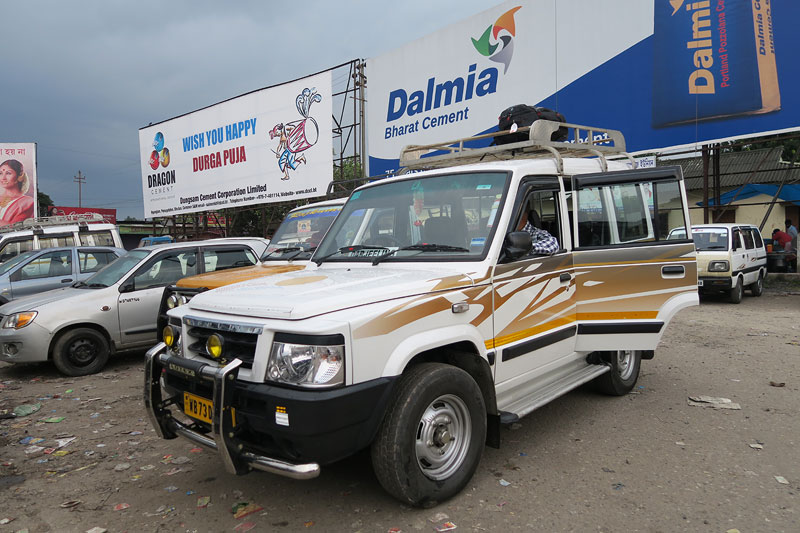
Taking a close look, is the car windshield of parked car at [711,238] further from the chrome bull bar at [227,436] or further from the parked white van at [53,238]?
the parked white van at [53,238]

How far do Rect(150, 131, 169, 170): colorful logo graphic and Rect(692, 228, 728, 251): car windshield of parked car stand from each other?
20.3m

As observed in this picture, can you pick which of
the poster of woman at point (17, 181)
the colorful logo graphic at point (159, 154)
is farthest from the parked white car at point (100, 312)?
the poster of woman at point (17, 181)

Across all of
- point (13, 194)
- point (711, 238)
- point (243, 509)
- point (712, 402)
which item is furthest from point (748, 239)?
point (13, 194)

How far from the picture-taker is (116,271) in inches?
286

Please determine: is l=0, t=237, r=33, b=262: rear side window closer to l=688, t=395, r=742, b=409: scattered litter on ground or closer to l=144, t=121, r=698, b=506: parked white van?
l=144, t=121, r=698, b=506: parked white van

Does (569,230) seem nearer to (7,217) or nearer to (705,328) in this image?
(705,328)

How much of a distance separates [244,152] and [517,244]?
17.0 metres

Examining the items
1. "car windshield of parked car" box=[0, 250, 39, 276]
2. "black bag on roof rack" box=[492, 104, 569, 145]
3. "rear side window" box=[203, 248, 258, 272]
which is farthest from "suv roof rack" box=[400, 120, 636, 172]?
"car windshield of parked car" box=[0, 250, 39, 276]

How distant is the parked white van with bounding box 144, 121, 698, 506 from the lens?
8.50 feet

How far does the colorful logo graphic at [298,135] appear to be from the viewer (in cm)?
1620

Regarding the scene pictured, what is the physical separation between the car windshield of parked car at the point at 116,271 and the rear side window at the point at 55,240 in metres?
4.89

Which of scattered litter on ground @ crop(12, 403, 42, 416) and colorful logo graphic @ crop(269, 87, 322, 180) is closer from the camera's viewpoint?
scattered litter on ground @ crop(12, 403, 42, 416)

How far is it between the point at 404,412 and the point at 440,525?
2.35 feet

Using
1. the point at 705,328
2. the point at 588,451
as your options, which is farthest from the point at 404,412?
the point at 705,328
